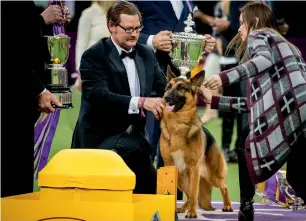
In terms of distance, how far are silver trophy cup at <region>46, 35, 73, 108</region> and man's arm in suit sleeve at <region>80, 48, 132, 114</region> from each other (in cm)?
12

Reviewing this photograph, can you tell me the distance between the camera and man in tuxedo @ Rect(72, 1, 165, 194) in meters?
5.30

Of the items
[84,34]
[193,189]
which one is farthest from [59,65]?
[84,34]

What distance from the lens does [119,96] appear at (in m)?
5.26

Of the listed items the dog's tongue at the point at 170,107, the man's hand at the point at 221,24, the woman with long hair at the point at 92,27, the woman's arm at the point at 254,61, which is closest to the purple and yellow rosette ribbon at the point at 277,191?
the dog's tongue at the point at 170,107

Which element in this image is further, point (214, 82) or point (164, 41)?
point (164, 41)

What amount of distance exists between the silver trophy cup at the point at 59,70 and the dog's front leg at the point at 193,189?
90cm

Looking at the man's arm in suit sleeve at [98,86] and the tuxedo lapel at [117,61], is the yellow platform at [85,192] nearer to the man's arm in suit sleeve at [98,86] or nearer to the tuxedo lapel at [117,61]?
the man's arm in suit sleeve at [98,86]

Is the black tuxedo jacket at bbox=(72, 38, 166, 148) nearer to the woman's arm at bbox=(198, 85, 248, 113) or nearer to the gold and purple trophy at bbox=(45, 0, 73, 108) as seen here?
the gold and purple trophy at bbox=(45, 0, 73, 108)

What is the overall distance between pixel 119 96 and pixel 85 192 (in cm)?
120

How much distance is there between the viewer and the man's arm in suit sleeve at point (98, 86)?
5262 mm

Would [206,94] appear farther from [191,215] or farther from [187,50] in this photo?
[191,215]

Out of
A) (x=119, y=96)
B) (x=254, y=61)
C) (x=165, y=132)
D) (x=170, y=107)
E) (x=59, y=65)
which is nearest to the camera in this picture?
(x=254, y=61)

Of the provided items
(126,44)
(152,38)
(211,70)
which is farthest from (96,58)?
(211,70)

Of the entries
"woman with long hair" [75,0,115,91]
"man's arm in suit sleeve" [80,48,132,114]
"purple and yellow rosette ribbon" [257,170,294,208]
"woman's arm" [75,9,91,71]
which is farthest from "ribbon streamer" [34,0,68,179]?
"woman's arm" [75,9,91,71]
